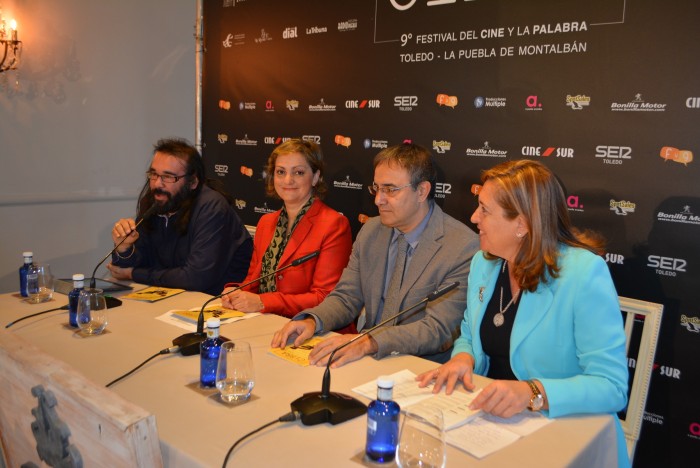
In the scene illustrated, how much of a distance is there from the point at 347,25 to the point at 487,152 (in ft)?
4.62

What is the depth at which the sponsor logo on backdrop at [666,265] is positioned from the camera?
9.03ft

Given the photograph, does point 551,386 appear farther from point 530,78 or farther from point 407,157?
point 530,78

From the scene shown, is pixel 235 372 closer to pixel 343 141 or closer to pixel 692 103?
pixel 692 103

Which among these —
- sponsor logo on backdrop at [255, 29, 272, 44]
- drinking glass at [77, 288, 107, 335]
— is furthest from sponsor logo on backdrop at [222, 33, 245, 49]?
drinking glass at [77, 288, 107, 335]

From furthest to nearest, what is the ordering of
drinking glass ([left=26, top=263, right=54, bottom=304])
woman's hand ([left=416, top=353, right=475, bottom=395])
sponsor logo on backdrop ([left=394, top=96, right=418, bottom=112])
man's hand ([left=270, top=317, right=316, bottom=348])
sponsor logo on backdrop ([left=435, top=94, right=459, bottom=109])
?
sponsor logo on backdrop ([left=394, top=96, right=418, bottom=112]), sponsor logo on backdrop ([left=435, top=94, right=459, bottom=109]), drinking glass ([left=26, top=263, right=54, bottom=304]), man's hand ([left=270, top=317, right=316, bottom=348]), woman's hand ([left=416, top=353, right=475, bottom=395])

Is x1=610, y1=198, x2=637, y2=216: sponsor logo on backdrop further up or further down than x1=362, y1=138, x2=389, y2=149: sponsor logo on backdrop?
further down

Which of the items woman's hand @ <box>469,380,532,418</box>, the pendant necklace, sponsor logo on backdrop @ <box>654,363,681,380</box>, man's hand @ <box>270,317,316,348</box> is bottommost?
sponsor logo on backdrop @ <box>654,363,681,380</box>

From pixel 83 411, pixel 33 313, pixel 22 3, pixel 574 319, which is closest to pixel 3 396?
pixel 83 411

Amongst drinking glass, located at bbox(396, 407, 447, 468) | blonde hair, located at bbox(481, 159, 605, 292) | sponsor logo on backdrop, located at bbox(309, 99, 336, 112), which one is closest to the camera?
drinking glass, located at bbox(396, 407, 447, 468)

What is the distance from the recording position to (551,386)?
1587 mm

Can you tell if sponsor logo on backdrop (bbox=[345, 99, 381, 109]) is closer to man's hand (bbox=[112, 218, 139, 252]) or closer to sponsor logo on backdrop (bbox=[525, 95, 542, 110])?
sponsor logo on backdrop (bbox=[525, 95, 542, 110])

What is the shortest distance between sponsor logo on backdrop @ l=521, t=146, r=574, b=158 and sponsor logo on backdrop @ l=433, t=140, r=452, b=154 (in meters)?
0.48

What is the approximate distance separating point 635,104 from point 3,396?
2830mm

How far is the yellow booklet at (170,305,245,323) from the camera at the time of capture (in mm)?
2389
